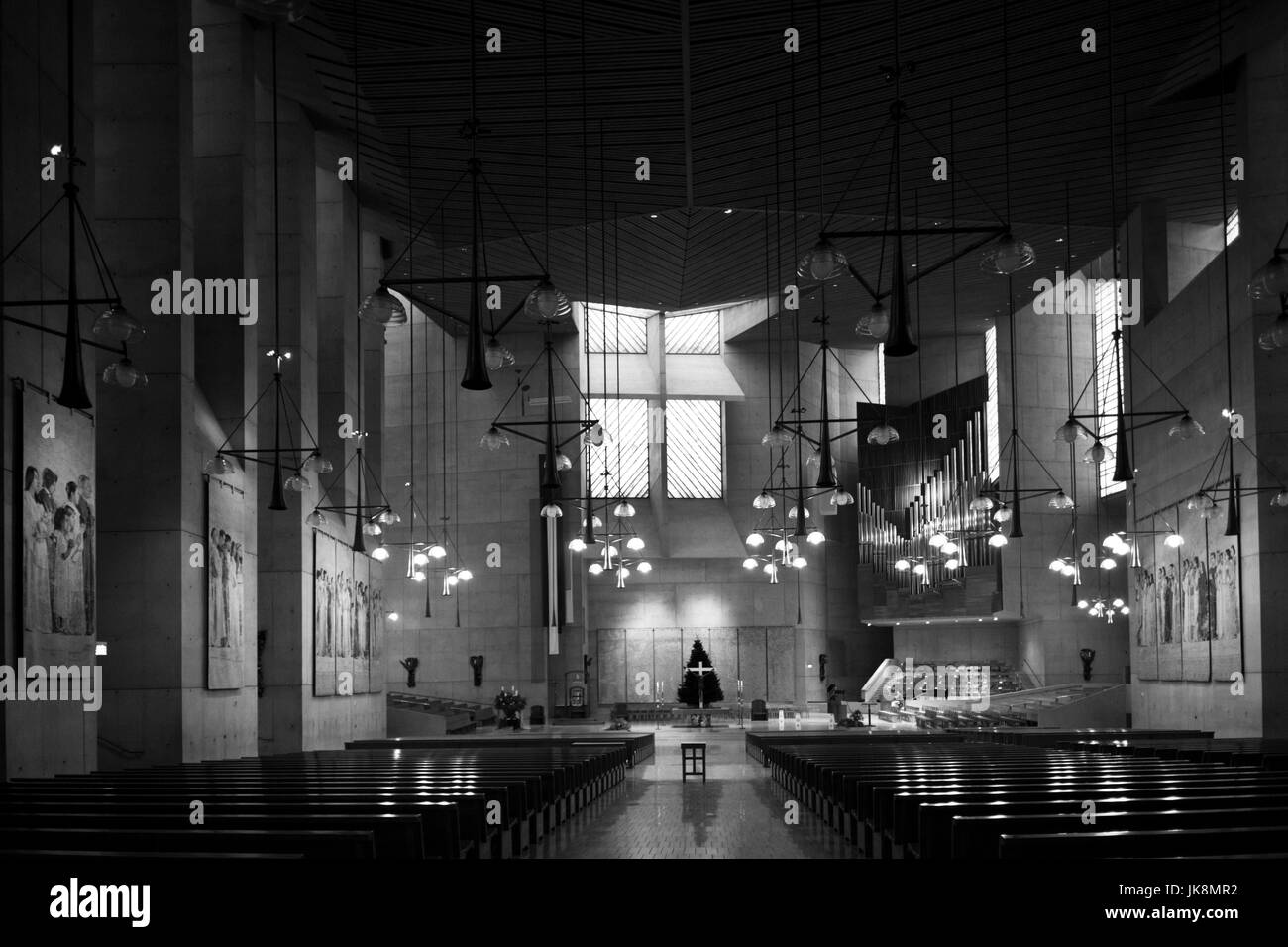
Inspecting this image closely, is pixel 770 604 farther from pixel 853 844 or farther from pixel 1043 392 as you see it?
pixel 853 844

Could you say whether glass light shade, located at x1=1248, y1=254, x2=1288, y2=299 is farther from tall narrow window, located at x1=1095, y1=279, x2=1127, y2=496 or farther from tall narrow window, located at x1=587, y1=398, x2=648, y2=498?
tall narrow window, located at x1=587, y1=398, x2=648, y2=498

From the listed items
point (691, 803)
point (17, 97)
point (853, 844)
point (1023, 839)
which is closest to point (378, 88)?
point (17, 97)

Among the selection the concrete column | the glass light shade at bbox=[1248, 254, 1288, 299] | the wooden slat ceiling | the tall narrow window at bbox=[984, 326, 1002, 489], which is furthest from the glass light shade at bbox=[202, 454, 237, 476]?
the tall narrow window at bbox=[984, 326, 1002, 489]

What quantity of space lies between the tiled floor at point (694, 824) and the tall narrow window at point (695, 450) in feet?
71.6

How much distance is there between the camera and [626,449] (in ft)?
127

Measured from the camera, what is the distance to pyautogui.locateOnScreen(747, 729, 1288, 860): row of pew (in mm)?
4641

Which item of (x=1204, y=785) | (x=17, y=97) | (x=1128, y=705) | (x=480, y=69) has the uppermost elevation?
(x=480, y=69)

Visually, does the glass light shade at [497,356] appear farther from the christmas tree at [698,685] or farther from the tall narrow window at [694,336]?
the tall narrow window at [694,336]

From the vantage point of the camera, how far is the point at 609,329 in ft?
127

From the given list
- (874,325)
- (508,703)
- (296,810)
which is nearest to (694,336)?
(508,703)

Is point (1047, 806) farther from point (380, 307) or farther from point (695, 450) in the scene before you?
point (695, 450)

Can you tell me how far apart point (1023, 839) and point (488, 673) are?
3148 cm

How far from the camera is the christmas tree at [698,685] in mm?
32219

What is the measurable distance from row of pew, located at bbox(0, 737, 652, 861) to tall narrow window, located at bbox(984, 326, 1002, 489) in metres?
24.4
